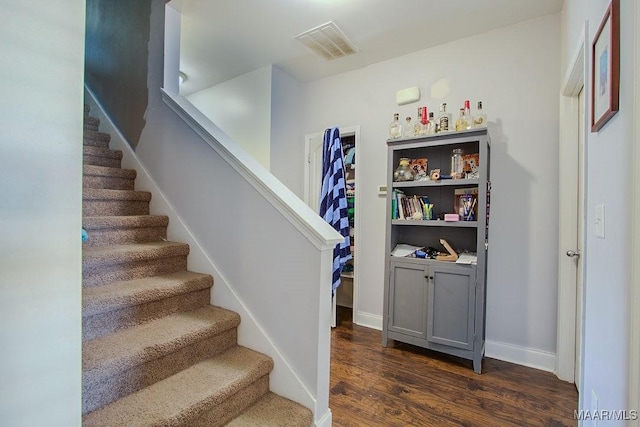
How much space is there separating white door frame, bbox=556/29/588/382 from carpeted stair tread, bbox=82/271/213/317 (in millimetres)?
2458

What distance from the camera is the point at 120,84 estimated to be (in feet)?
8.45

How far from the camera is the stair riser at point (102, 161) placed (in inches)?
87.3

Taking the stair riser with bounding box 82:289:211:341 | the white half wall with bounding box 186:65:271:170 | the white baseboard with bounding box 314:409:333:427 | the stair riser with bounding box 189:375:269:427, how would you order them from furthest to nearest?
1. the white half wall with bounding box 186:65:271:170
2. the white baseboard with bounding box 314:409:333:427
3. the stair riser with bounding box 82:289:211:341
4. the stair riser with bounding box 189:375:269:427

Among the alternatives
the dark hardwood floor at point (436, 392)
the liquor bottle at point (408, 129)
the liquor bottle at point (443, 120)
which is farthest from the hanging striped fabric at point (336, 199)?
the liquor bottle at point (443, 120)

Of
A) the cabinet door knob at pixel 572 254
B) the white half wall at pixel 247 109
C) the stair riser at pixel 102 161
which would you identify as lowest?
the cabinet door knob at pixel 572 254

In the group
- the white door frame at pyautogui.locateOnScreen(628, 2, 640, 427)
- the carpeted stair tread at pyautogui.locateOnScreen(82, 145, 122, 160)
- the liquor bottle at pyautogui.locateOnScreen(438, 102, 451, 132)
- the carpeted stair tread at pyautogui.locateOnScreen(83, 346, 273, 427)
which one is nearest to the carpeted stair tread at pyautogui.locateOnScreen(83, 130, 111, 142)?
the carpeted stair tread at pyautogui.locateOnScreen(82, 145, 122, 160)

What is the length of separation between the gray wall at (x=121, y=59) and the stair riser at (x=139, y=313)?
157cm

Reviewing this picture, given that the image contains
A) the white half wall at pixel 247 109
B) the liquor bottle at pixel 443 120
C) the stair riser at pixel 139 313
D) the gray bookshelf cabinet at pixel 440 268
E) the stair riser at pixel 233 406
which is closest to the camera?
the stair riser at pixel 233 406

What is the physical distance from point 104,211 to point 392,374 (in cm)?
235

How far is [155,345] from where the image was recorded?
4.06 ft

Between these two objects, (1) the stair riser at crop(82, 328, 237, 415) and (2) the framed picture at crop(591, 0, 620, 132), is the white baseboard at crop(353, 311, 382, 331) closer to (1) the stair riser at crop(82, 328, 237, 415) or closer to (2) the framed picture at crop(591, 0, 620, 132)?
(1) the stair riser at crop(82, 328, 237, 415)

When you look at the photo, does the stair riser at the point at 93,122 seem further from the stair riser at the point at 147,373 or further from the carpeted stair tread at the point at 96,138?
the stair riser at the point at 147,373

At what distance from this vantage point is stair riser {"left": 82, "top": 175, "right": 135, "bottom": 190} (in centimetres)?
205

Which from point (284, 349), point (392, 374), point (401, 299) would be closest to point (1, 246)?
point (284, 349)
